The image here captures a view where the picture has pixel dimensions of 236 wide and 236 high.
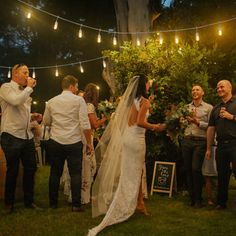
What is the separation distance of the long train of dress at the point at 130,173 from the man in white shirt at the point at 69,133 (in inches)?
23.6

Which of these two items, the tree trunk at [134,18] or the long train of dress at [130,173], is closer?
the long train of dress at [130,173]

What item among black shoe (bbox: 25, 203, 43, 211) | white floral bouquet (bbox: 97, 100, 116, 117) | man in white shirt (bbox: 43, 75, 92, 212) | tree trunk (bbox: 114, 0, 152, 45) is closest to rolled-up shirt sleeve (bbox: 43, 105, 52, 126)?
man in white shirt (bbox: 43, 75, 92, 212)

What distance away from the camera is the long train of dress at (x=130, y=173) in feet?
16.5

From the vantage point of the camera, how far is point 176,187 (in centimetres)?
708

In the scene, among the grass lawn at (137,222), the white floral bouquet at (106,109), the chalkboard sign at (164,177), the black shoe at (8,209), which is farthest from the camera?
the chalkboard sign at (164,177)

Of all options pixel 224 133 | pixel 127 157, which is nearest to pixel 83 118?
pixel 127 157

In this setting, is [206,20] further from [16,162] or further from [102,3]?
[16,162]

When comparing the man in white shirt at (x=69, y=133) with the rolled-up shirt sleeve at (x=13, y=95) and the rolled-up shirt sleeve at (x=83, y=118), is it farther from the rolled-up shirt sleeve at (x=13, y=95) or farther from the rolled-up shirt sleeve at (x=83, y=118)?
the rolled-up shirt sleeve at (x=13, y=95)

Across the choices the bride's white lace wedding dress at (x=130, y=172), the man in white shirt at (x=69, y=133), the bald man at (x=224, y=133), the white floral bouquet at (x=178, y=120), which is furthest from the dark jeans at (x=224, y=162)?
the man in white shirt at (x=69, y=133)

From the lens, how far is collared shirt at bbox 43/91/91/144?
5.46 m

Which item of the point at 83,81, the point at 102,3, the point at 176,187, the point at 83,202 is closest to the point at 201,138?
the point at 176,187

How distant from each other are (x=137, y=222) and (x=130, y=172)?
26.6 inches

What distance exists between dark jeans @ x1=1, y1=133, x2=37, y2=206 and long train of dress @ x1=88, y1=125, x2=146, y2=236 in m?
1.32

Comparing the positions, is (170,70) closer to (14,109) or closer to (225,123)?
(225,123)
